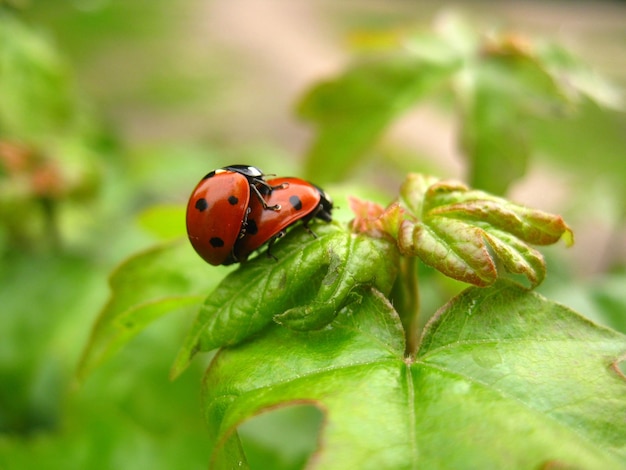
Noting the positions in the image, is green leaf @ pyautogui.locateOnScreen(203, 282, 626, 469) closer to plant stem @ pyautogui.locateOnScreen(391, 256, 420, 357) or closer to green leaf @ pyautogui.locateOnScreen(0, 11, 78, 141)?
plant stem @ pyautogui.locateOnScreen(391, 256, 420, 357)

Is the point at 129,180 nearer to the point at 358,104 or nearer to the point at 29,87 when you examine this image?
the point at 29,87

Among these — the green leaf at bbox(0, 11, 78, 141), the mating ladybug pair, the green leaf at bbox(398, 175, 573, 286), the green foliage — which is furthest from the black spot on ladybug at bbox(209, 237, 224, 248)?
the green leaf at bbox(0, 11, 78, 141)

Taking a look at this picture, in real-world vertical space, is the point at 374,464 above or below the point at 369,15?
below

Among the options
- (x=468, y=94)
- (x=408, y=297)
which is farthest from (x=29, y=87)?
(x=408, y=297)

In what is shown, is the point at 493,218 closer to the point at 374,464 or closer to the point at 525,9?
the point at 374,464

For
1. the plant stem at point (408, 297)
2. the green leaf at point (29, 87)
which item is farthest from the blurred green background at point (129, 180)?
the plant stem at point (408, 297)

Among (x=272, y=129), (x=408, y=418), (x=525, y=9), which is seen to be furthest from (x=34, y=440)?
(x=525, y=9)
